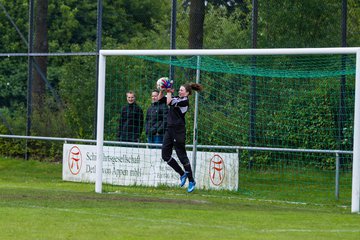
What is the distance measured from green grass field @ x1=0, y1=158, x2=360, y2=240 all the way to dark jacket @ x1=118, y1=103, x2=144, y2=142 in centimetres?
204

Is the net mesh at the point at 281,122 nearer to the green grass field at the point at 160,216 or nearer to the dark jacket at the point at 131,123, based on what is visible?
the dark jacket at the point at 131,123

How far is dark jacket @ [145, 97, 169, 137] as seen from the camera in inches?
766

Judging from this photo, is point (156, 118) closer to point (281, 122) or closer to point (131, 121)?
point (131, 121)

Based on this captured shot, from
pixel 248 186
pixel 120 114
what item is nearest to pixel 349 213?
pixel 248 186

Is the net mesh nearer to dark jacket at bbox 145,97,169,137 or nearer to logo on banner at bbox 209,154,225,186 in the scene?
logo on banner at bbox 209,154,225,186

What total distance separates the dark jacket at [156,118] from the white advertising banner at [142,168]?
1.62 ft

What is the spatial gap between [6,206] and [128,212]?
1944mm

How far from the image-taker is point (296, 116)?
18875mm

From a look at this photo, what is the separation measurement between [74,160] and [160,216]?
869cm

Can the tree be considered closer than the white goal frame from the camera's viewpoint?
No

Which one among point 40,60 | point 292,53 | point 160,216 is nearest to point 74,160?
point 40,60

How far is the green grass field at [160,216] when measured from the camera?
431 inches

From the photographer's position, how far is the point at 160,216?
1284 cm

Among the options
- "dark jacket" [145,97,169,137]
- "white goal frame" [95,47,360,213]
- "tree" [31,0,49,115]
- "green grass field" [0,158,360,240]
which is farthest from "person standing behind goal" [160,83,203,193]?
"tree" [31,0,49,115]
